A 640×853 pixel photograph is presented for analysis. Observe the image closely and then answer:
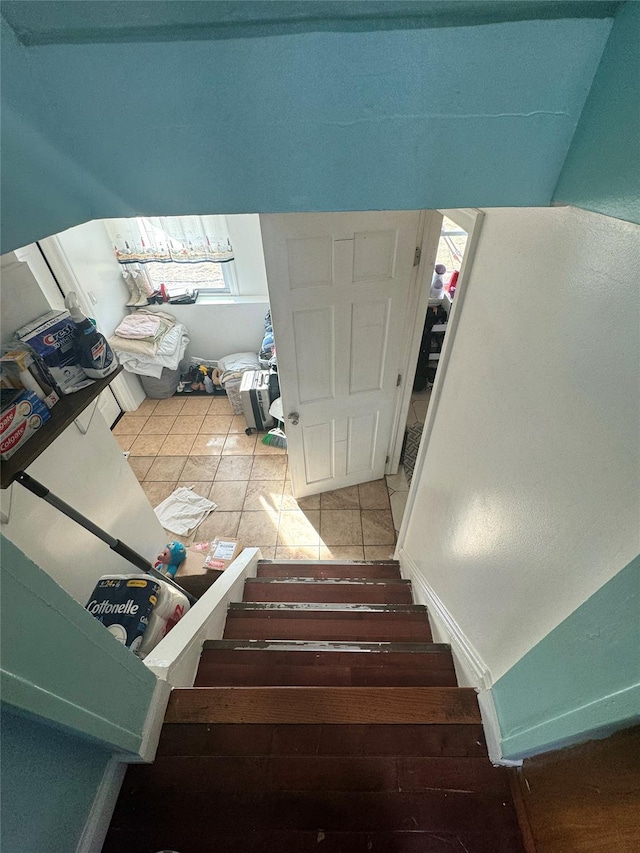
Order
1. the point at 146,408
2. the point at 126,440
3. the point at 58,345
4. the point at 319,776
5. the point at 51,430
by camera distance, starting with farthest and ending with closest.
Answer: the point at 146,408 → the point at 126,440 → the point at 58,345 → the point at 51,430 → the point at 319,776

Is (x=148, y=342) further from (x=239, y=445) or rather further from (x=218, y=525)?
(x=218, y=525)

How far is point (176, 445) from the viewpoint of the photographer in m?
3.43

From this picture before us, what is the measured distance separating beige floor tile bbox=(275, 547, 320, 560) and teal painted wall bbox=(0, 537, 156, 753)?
167 cm

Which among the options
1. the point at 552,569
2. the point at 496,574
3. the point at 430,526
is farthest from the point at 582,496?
the point at 430,526

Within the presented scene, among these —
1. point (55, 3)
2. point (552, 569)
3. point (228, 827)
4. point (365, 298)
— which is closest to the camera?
point (55, 3)

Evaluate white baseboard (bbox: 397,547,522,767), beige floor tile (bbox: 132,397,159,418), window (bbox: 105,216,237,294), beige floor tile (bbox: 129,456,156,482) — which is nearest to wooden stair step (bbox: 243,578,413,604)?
white baseboard (bbox: 397,547,522,767)

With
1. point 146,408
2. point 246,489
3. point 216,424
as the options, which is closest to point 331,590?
point 246,489

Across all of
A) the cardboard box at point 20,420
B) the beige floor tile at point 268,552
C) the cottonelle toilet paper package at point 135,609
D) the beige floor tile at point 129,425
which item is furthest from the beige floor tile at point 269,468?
the cardboard box at point 20,420

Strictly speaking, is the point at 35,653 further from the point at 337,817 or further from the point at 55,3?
the point at 55,3

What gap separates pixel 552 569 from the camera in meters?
0.80

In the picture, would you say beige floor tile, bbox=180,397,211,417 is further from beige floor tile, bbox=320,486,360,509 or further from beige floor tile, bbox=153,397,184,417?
beige floor tile, bbox=320,486,360,509

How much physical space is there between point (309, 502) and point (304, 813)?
204 cm

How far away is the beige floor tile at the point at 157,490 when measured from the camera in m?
2.97

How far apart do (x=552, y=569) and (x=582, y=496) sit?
0.20m
